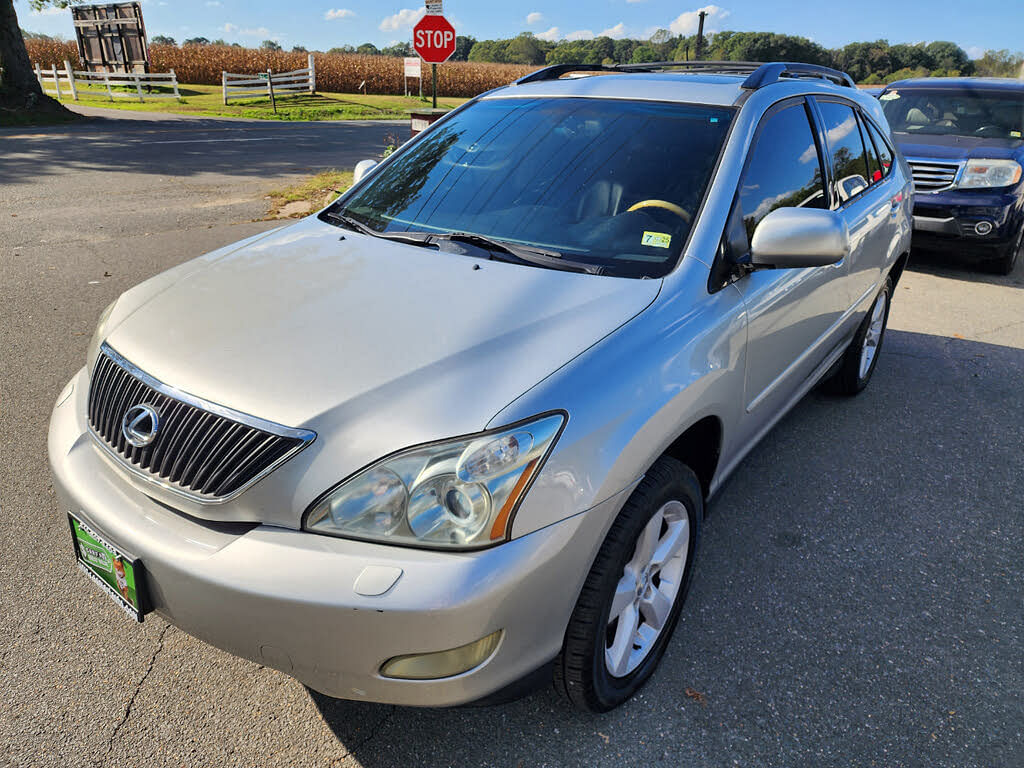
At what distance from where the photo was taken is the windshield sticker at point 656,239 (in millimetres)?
2441

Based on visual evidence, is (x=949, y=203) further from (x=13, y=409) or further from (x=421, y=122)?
(x=13, y=409)

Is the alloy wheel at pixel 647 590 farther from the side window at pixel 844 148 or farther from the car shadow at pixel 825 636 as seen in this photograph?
the side window at pixel 844 148

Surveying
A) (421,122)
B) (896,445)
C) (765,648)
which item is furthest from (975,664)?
(421,122)

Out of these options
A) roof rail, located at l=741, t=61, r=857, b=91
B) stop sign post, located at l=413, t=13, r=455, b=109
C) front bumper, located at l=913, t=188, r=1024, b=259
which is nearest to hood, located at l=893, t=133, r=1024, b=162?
front bumper, located at l=913, t=188, r=1024, b=259

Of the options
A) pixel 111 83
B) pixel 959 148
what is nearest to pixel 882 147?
pixel 959 148

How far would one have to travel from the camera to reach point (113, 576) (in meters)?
1.95

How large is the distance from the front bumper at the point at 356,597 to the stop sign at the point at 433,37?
9.58 metres

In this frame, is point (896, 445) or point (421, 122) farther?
point (421, 122)

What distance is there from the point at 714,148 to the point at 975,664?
1962mm

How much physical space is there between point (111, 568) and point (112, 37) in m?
29.4

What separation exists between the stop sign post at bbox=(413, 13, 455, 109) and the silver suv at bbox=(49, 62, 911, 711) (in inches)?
311

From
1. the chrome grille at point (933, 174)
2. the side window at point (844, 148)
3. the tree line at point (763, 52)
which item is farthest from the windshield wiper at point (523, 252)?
the tree line at point (763, 52)

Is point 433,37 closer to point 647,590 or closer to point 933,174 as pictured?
point 933,174

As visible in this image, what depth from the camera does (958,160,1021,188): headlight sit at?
722 cm
